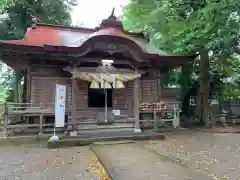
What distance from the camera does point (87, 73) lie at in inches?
369

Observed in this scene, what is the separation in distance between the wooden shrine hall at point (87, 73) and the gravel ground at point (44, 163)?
1762 millimetres

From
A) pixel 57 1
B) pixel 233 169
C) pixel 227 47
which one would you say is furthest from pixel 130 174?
pixel 57 1

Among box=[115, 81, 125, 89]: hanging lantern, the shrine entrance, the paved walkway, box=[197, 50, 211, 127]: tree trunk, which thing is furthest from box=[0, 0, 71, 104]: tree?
the paved walkway

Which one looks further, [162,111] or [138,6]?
[138,6]

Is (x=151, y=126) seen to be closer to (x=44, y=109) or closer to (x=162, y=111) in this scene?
(x=162, y=111)

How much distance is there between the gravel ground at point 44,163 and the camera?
5.03 metres

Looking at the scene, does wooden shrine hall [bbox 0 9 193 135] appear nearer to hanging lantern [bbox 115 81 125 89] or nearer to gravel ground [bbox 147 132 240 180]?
hanging lantern [bbox 115 81 125 89]

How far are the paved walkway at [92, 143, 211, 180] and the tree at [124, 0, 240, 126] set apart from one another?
6.13 metres

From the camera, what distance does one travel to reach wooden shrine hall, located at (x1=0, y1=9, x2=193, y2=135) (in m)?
9.12

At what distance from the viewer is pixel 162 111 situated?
35.5 ft

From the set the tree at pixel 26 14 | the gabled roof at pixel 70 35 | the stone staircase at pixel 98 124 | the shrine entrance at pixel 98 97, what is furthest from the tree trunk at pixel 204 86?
the tree at pixel 26 14

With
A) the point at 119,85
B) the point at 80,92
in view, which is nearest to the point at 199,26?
the point at 119,85

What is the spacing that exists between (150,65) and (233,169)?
6.33 meters

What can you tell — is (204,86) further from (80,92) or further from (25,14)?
(25,14)
